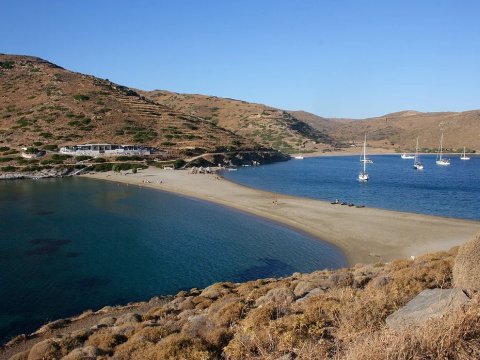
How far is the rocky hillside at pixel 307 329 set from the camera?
6500 mm

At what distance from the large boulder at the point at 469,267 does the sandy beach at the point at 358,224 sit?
777 inches

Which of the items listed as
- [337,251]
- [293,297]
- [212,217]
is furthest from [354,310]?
[212,217]

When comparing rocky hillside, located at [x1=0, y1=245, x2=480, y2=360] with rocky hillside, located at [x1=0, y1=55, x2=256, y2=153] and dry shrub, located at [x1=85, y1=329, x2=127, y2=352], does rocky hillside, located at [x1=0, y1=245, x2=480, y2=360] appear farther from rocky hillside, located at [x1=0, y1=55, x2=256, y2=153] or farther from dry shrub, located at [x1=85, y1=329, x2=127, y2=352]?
rocky hillside, located at [x1=0, y1=55, x2=256, y2=153]

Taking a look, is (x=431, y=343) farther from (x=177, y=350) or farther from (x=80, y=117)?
(x=80, y=117)

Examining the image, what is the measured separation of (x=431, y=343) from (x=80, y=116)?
131149 mm

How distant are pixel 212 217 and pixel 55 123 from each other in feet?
293

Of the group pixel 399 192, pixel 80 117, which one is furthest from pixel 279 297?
pixel 80 117

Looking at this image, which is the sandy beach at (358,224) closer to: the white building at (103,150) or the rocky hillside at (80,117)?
the white building at (103,150)

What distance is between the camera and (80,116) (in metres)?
125

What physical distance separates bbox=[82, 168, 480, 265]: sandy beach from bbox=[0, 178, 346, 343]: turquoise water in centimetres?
227

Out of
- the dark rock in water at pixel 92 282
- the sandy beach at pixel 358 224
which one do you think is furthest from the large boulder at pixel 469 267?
the dark rock in water at pixel 92 282

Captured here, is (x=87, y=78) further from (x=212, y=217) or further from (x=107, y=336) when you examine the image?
(x=107, y=336)

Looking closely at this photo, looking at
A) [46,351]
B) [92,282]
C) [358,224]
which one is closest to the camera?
[46,351]

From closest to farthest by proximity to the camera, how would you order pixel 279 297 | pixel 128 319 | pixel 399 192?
pixel 279 297 < pixel 128 319 < pixel 399 192
